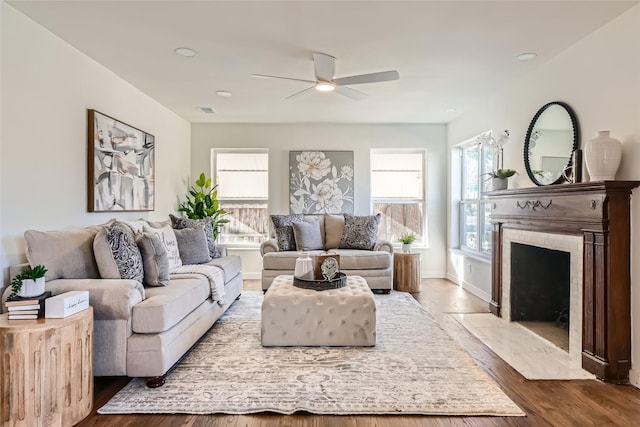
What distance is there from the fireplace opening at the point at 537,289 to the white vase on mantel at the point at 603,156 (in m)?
1.17

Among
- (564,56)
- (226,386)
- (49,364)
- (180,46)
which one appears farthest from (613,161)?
(49,364)

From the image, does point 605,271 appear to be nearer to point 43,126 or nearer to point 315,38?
point 315,38

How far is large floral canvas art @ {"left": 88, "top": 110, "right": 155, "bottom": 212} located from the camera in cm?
342

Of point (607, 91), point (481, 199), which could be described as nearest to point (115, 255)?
point (607, 91)

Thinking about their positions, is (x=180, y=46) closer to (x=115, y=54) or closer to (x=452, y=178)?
(x=115, y=54)

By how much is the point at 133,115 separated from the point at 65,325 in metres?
2.93

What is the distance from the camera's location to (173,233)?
12.7 feet

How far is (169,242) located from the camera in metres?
3.70

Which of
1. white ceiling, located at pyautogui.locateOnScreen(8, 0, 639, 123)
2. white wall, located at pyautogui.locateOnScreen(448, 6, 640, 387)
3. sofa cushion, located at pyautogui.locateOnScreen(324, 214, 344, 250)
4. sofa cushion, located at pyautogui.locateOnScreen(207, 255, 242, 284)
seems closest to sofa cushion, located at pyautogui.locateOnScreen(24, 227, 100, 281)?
sofa cushion, located at pyautogui.locateOnScreen(207, 255, 242, 284)

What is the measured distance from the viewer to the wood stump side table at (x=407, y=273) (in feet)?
17.2

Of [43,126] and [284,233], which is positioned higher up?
[43,126]

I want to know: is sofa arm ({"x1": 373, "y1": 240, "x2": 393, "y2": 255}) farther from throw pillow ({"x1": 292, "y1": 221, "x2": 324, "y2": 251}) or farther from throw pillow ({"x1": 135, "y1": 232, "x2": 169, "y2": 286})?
throw pillow ({"x1": 135, "y1": 232, "x2": 169, "y2": 286})

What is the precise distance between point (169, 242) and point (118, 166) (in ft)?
3.20

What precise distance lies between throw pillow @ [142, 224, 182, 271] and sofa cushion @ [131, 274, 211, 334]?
18.3 inches
